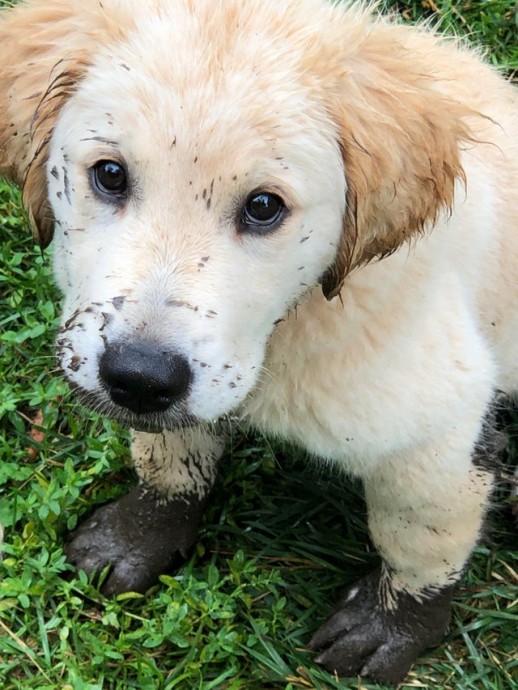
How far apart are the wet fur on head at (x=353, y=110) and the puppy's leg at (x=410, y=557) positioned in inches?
26.7

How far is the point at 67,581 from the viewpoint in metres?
3.43

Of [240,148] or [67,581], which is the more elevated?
[240,148]

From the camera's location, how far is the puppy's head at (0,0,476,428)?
2.00 meters

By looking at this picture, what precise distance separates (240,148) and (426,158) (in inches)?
20.5

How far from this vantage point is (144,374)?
2002 millimetres

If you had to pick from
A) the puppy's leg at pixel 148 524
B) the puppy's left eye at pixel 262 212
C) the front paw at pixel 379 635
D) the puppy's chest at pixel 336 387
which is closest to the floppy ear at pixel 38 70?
the puppy's left eye at pixel 262 212

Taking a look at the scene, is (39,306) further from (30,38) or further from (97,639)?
(30,38)

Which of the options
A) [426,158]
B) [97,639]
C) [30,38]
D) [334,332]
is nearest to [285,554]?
[97,639]

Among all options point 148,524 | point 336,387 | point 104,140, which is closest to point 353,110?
point 104,140

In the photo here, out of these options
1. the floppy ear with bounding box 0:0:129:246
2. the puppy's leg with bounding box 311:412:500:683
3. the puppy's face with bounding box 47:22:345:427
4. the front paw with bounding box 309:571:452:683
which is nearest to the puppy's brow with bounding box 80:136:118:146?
the puppy's face with bounding box 47:22:345:427

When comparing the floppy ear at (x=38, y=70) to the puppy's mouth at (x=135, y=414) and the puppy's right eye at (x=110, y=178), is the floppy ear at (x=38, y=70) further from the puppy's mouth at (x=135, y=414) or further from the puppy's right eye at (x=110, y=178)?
the puppy's mouth at (x=135, y=414)

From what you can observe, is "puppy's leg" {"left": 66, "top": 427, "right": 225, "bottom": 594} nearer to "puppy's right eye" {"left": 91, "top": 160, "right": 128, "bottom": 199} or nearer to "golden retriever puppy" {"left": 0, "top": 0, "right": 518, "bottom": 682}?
"golden retriever puppy" {"left": 0, "top": 0, "right": 518, "bottom": 682}

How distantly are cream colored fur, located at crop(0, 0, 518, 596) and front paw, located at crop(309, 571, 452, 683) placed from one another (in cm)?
50

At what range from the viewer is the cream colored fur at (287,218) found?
2.01 meters
